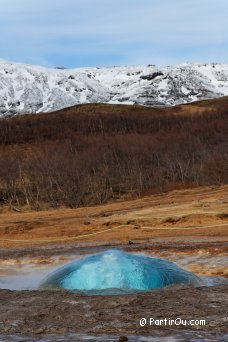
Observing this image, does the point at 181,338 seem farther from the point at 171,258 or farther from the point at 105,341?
the point at 171,258

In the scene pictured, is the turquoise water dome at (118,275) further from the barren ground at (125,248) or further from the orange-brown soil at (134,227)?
the orange-brown soil at (134,227)

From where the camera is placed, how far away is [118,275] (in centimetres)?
991

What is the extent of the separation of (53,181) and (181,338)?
40.2 m

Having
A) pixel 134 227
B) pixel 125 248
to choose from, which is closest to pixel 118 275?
pixel 125 248

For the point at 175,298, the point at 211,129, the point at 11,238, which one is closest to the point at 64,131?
the point at 211,129

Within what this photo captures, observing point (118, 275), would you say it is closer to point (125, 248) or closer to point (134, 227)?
point (125, 248)

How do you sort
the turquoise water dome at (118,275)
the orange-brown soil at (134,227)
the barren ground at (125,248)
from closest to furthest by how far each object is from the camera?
1. the barren ground at (125,248)
2. the turquoise water dome at (118,275)
3. the orange-brown soil at (134,227)

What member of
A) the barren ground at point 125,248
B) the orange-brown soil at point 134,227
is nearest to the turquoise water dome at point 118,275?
the barren ground at point 125,248

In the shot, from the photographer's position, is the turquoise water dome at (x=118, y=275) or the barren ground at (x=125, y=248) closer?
the barren ground at (x=125, y=248)

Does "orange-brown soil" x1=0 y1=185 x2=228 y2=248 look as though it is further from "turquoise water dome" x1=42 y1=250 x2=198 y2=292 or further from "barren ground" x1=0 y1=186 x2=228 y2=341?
"turquoise water dome" x1=42 y1=250 x2=198 y2=292

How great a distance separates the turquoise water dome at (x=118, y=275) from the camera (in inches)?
387

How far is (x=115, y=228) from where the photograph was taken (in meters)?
21.5

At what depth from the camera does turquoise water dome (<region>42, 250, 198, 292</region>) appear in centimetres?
982

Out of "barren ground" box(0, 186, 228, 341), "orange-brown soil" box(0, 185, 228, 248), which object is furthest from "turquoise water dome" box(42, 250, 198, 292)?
"orange-brown soil" box(0, 185, 228, 248)
